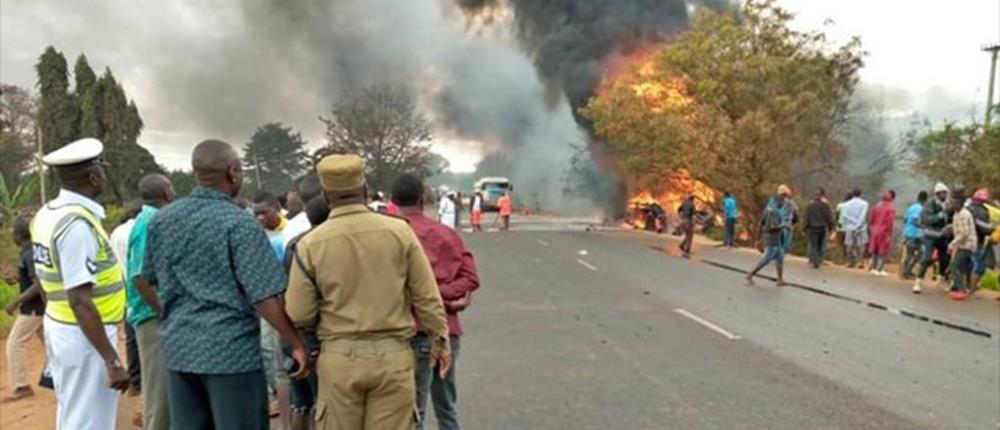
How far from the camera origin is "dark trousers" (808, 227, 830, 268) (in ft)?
53.3

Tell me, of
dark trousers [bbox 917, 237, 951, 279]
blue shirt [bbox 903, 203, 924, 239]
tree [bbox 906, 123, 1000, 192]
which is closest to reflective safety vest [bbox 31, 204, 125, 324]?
dark trousers [bbox 917, 237, 951, 279]

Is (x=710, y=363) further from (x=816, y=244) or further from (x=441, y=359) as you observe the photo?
(x=816, y=244)

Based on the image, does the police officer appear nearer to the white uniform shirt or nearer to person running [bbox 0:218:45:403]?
the white uniform shirt

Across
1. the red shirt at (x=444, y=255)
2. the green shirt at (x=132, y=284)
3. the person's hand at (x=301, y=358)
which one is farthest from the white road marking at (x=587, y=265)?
the person's hand at (x=301, y=358)

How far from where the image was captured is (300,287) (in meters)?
3.04

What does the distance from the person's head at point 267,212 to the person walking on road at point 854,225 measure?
44.7 feet

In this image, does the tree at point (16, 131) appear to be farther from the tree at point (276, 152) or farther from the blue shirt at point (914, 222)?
the blue shirt at point (914, 222)

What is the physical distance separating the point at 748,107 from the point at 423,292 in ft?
76.9

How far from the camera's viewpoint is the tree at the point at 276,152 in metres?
53.4

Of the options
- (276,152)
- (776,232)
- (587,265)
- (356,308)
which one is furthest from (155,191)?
(276,152)

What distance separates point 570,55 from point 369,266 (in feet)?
121

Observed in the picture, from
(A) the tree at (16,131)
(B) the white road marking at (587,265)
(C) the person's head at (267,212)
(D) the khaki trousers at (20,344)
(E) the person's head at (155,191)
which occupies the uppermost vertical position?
(A) the tree at (16,131)

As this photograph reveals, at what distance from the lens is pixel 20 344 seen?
642 cm

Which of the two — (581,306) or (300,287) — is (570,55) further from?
(300,287)
